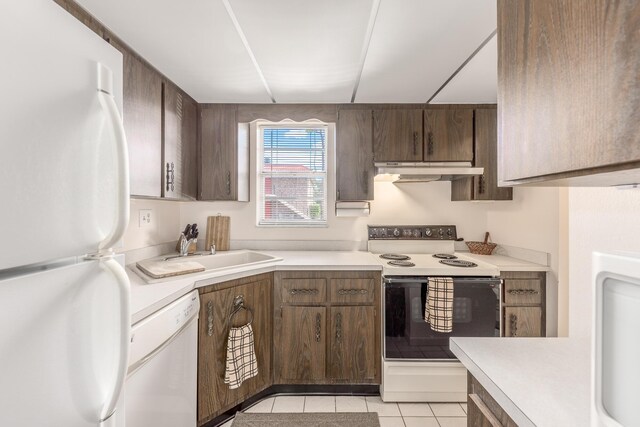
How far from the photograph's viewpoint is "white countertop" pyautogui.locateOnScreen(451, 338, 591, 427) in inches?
24.9

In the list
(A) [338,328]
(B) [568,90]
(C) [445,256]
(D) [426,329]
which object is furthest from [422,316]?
(B) [568,90]

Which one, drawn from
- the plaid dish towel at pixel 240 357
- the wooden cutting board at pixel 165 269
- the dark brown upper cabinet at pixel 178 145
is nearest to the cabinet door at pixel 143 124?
the dark brown upper cabinet at pixel 178 145

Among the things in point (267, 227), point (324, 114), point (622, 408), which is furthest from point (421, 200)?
point (622, 408)

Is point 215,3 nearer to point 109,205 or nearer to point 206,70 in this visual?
point 206,70

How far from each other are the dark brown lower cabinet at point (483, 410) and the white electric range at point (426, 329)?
3.87 feet

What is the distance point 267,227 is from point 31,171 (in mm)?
2393

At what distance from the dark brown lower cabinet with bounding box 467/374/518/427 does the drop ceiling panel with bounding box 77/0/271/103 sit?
1.76 meters

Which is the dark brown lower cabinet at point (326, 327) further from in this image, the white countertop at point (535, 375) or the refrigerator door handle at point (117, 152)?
the refrigerator door handle at point (117, 152)

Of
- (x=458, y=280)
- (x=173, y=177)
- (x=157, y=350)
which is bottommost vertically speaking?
(x=157, y=350)

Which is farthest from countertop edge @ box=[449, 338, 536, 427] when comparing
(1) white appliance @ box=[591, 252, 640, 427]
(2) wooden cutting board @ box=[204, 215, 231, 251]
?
(2) wooden cutting board @ box=[204, 215, 231, 251]

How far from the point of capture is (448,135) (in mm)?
2541

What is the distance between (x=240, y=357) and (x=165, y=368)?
593 millimetres

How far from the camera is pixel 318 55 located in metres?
1.75

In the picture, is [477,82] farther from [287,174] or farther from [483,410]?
[483,410]
